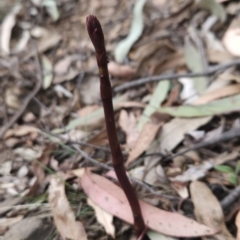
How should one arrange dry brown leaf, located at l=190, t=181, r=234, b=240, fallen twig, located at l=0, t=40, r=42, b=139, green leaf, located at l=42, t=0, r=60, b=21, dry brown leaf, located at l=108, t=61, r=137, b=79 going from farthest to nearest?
1. green leaf, located at l=42, t=0, r=60, b=21
2. dry brown leaf, located at l=108, t=61, r=137, b=79
3. fallen twig, located at l=0, t=40, r=42, b=139
4. dry brown leaf, located at l=190, t=181, r=234, b=240

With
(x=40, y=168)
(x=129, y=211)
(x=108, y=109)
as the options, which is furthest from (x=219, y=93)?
(x=108, y=109)

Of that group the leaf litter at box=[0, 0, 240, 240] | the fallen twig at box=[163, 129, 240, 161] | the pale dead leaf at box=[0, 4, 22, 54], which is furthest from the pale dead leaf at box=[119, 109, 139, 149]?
the pale dead leaf at box=[0, 4, 22, 54]

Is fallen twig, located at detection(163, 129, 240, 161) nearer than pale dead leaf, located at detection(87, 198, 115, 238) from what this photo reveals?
No

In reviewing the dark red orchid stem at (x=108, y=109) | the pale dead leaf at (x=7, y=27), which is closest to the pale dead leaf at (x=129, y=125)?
the dark red orchid stem at (x=108, y=109)

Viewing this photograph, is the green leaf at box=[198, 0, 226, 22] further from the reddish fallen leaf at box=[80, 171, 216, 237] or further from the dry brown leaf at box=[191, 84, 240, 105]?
the reddish fallen leaf at box=[80, 171, 216, 237]

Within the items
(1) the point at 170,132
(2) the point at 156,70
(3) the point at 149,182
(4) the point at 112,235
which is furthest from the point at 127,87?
(4) the point at 112,235

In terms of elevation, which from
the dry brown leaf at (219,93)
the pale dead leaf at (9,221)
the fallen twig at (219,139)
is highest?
the dry brown leaf at (219,93)

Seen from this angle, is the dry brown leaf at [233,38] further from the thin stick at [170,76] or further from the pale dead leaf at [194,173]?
the pale dead leaf at [194,173]

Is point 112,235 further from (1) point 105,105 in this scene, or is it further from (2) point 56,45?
(2) point 56,45
